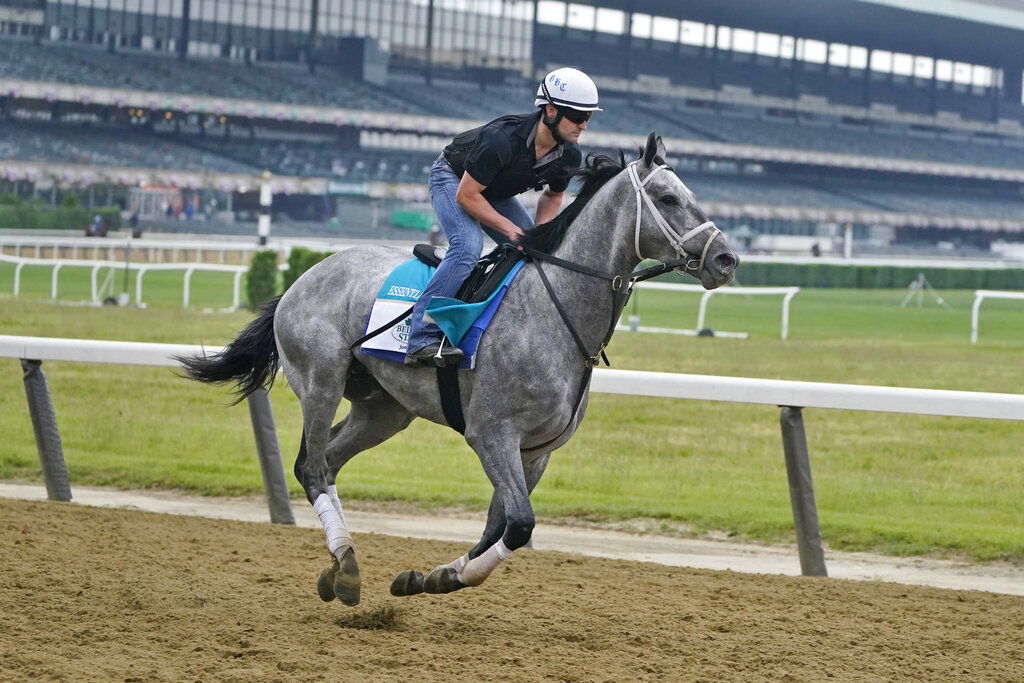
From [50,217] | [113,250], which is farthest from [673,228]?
[50,217]

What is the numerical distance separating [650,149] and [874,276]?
1228 inches

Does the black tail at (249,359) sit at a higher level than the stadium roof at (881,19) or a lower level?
lower

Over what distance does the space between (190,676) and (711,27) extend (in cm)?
5968

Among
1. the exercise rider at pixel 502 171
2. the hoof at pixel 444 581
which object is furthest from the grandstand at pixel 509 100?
Answer: the hoof at pixel 444 581

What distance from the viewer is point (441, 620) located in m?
4.61

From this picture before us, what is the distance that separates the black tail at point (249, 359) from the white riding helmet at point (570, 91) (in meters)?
1.71

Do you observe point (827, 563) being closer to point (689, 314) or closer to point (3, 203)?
point (689, 314)

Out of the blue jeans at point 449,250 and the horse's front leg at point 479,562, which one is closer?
the horse's front leg at point 479,562

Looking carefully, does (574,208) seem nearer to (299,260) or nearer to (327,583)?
(327,583)

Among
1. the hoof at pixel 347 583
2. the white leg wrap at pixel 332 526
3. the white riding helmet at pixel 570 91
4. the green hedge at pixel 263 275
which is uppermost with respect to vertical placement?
the white riding helmet at pixel 570 91

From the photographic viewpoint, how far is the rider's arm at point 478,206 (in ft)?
14.9

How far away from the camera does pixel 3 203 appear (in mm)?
32688

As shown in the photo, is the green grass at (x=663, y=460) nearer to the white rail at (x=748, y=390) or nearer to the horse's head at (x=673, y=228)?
the white rail at (x=748, y=390)

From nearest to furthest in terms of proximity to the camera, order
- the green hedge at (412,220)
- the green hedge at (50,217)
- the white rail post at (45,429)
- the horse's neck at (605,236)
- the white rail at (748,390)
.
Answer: the horse's neck at (605,236), the white rail at (748,390), the white rail post at (45,429), the green hedge at (50,217), the green hedge at (412,220)
